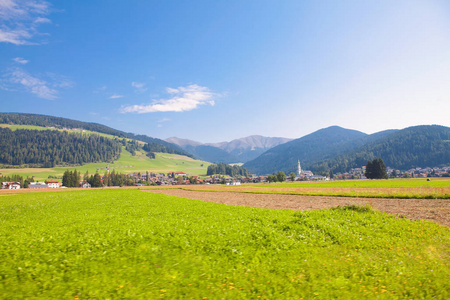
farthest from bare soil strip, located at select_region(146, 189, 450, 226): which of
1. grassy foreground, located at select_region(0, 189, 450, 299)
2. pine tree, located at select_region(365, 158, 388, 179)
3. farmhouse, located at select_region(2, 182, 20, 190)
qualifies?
farmhouse, located at select_region(2, 182, 20, 190)

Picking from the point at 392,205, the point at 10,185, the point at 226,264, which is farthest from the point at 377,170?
the point at 10,185

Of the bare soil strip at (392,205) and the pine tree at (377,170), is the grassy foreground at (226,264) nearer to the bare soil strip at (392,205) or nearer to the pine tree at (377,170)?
the bare soil strip at (392,205)

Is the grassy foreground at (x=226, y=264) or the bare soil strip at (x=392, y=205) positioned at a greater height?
the grassy foreground at (x=226, y=264)

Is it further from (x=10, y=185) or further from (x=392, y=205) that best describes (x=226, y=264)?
(x=10, y=185)

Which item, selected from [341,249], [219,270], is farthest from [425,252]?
[219,270]

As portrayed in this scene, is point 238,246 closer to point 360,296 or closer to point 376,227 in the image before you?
point 360,296

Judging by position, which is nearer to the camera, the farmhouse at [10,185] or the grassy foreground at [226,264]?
the grassy foreground at [226,264]

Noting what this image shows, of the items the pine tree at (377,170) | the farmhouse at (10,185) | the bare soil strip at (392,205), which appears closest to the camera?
the bare soil strip at (392,205)

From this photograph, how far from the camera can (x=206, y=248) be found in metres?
13.0

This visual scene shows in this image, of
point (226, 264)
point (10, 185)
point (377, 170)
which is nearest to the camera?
point (226, 264)

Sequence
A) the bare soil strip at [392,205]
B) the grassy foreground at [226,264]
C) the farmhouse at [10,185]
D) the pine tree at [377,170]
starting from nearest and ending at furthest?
A: the grassy foreground at [226,264]
the bare soil strip at [392,205]
the pine tree at [377,170]
the farmhouse at [10,185]

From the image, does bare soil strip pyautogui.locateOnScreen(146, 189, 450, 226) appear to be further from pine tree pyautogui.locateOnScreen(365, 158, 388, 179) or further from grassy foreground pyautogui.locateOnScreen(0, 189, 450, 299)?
pine tree pyautogui.locateOnScreen(365, 158, 388, 179)

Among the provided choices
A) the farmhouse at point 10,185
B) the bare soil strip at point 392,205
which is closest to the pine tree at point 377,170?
the bare soil strip at point 392,205

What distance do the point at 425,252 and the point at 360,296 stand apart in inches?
288
